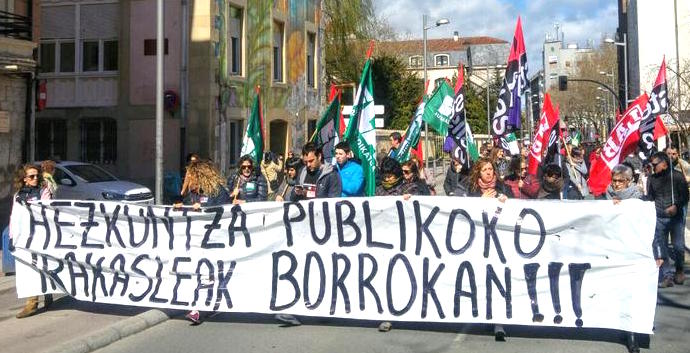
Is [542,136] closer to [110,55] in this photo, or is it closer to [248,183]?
[248,183]

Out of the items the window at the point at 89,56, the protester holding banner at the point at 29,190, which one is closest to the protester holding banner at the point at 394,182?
the protester holding banner at the point at 29,190

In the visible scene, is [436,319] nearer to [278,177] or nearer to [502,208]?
[502,208]

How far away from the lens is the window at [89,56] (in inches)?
983

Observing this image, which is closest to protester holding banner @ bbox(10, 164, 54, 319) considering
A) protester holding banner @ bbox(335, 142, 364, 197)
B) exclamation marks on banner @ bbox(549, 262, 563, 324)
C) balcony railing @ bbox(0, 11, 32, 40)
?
protester holding banner @ bbox(335, 142, 364, 197)

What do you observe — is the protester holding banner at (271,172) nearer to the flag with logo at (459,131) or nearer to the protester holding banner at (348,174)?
the flag with logo at (459,131)

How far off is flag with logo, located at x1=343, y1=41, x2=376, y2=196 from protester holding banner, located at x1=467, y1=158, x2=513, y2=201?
76.9 inches

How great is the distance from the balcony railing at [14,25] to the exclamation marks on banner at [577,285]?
43.0ft

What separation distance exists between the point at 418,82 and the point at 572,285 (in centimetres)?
5233

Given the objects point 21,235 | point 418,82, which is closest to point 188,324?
point 21,235

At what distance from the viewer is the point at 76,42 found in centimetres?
2511

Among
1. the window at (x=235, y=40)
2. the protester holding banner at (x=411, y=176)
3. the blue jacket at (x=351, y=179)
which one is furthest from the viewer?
the window at (x=235, y=40)

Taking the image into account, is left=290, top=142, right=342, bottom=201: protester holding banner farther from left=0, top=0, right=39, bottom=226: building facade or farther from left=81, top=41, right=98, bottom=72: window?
left=81, top=41, right=98, bottom=72: window

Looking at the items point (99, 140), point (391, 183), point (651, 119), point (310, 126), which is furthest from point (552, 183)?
point (310, 126)

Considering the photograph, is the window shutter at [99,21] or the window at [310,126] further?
the window at [310,126]
